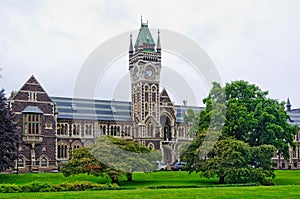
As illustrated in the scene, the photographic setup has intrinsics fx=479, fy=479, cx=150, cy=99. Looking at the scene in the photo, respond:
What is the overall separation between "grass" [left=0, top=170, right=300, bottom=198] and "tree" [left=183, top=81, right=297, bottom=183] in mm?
1895

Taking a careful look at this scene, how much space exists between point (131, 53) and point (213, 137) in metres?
37.4

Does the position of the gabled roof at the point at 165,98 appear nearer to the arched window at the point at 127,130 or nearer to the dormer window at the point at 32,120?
the arched window at the point at 127,130

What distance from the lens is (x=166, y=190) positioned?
2788cm

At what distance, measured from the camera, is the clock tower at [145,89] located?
7281 centimetres

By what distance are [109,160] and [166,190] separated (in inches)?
540

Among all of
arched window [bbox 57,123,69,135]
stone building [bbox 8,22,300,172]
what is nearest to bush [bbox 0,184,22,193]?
stone building [bbox 8,22,300,172]

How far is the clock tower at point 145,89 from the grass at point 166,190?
966 inches

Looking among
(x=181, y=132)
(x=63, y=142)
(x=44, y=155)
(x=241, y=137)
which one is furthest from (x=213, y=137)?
(x=181, y=132)

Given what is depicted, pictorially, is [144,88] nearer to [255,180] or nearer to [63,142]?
[63,142]

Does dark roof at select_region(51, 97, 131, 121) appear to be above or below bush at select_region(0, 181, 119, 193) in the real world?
above

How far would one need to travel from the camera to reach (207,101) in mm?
46406

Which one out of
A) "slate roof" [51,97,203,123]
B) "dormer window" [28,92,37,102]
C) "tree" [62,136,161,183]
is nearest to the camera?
"tree" [62,136,161,183]

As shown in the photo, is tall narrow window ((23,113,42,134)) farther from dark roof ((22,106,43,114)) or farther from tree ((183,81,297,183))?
tree ((183,81,297,183))

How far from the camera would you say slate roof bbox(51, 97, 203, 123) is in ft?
237
